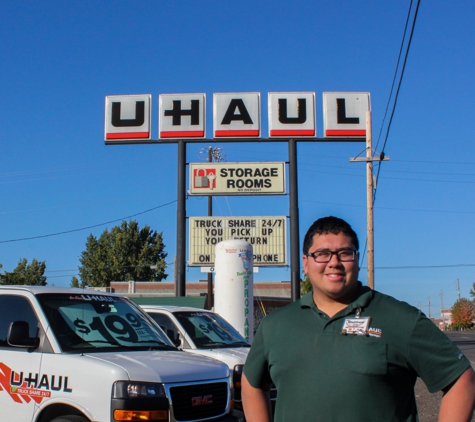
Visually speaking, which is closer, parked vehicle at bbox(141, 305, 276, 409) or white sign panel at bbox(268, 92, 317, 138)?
parked vehicle at bbox(141, 305, 276, 409)

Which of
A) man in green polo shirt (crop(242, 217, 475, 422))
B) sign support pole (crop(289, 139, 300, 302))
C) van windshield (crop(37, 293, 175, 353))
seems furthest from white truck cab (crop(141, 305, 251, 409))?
sign support pole (crop(289, 139, 300, 302))

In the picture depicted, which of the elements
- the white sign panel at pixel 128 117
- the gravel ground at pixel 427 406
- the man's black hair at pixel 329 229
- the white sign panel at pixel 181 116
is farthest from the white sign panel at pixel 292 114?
the man's black hair at pixel 329 229

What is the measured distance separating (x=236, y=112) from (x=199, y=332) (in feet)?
37.3

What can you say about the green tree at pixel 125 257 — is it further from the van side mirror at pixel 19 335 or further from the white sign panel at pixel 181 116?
the van side mirror at pixel 19 335

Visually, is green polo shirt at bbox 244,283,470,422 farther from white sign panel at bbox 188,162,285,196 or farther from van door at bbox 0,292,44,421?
white sign panel at bbox 188,162,285,196

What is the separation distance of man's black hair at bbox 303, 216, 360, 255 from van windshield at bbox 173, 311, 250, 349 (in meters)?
6.58

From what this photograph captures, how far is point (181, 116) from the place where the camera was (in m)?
20.0

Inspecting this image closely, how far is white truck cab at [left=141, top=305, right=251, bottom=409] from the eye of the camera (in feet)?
29.8

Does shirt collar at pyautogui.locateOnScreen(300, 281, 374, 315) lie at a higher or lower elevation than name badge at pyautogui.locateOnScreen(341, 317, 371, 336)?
higher

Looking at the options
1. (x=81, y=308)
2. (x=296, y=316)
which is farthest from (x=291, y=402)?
(x=81, y=308)

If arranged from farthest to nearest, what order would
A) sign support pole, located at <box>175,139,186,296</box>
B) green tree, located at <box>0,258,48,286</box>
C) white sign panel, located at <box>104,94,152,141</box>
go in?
green tree, located at <box>0,258,48,286</box>
white sign panel, located at <box>104,94,152,141</box>
sign support pole, located at <box>175,139,186,296</box>

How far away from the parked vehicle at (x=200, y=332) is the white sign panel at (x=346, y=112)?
36.7ft

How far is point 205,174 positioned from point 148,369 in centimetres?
1460

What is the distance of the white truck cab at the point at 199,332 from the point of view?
9.08 m
